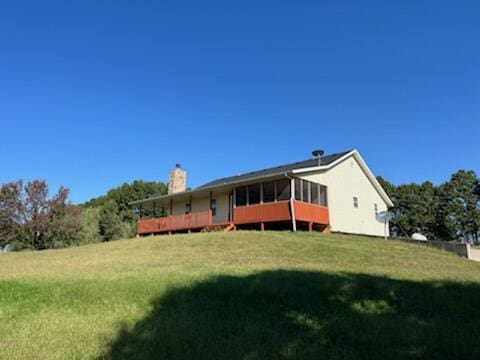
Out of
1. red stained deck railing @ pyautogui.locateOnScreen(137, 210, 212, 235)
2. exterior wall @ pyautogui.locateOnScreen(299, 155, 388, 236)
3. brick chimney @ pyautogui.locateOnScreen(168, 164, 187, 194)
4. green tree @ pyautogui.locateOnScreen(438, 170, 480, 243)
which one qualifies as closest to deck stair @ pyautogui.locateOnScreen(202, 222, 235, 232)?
red stained deck railing @ pyautogui.locateOnScreen(137, 210, 212, 235)

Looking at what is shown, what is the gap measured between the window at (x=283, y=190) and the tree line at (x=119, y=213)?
61.3 feet

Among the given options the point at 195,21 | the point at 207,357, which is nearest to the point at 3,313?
the point at 207,357

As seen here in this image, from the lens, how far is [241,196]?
2308 centimetres

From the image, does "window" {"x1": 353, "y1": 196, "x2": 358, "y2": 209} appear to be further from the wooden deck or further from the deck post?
the deck post

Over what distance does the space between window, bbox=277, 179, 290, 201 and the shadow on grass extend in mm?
12441

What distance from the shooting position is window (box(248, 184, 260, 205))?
22.3 metres

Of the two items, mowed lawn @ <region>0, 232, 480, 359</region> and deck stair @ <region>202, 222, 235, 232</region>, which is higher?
deck stair @ <region>202, 222, 235, 232</region>

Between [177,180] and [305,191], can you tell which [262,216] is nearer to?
[305,191]

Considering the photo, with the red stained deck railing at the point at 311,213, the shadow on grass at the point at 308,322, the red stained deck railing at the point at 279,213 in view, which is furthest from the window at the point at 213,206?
the shadow on grass at the point at 308,322

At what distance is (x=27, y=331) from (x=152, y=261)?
272 inches

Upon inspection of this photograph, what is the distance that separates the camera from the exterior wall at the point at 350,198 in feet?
74.8

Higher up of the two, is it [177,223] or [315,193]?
[315,193]

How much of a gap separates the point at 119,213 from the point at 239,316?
4810 centimetres

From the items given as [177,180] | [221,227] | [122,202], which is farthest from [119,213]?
[221,227]
